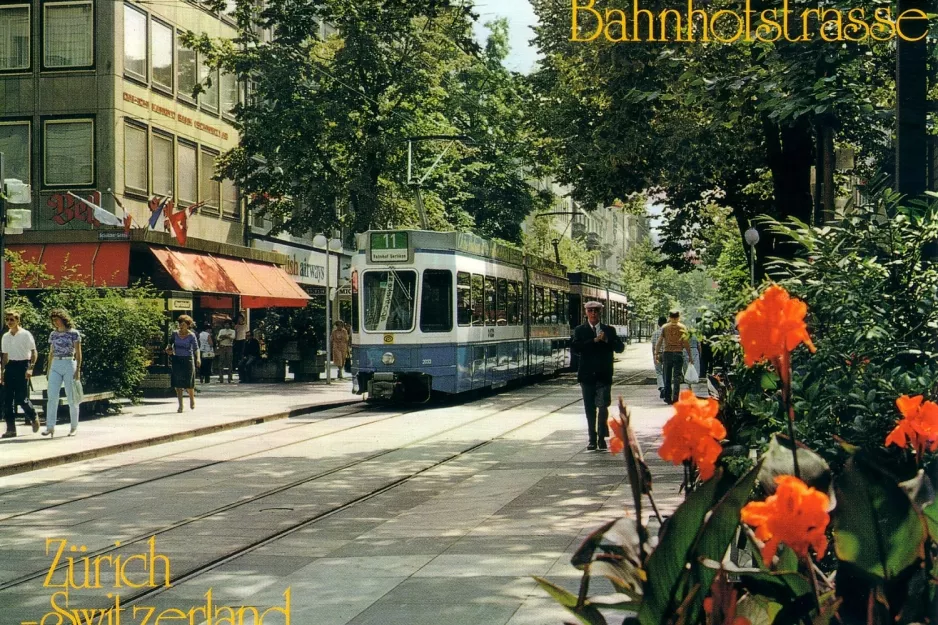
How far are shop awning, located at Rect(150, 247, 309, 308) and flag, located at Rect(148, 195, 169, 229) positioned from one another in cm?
83

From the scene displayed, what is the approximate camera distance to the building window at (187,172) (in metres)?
40.1

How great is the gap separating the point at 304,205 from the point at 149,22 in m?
7.48

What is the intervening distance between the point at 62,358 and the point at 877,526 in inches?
662

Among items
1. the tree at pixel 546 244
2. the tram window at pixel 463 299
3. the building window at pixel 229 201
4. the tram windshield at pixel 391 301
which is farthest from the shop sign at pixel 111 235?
the tree at pixel 546 244

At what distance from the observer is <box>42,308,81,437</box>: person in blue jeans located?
18.3 meters

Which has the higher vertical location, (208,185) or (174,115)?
(174,115)

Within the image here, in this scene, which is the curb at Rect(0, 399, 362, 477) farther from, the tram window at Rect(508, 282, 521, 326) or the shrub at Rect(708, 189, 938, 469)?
the shrub at Rect(708, 189, 938, 469)

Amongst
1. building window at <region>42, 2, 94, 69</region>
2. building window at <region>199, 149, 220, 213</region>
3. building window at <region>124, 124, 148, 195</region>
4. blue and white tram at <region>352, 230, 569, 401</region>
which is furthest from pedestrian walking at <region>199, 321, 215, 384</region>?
blue and white tram at <region>352, 230, 569, 401</region>

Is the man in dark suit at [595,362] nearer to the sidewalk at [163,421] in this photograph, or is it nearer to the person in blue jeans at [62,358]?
the sidewalk at [163,421]

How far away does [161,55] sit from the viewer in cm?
3859

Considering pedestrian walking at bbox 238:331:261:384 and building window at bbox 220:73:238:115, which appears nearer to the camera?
pedestrian walking at bbox 238:331:261:384

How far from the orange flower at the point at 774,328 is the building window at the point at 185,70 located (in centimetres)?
3832

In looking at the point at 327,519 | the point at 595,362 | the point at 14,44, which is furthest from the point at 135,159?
the point at 327,519

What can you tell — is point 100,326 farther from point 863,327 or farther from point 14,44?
point 863,327
